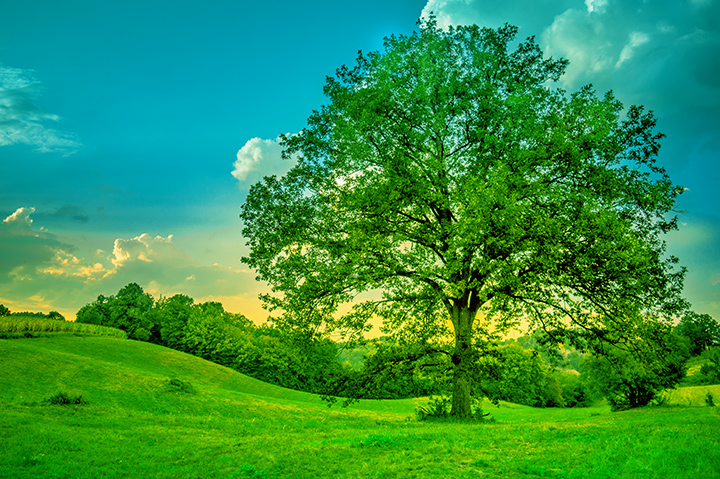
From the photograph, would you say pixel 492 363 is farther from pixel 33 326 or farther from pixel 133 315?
pixel 133 315

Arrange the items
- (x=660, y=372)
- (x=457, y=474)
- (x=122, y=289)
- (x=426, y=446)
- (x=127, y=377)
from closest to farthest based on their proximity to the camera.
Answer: (x=457, y=474) < (x=426, y=446) < (x=660, y=372) < (x=127, y=377) < (x=122, y=289)

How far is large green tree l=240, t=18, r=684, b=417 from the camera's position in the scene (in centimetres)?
1528

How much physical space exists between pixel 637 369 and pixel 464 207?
39.5 feet

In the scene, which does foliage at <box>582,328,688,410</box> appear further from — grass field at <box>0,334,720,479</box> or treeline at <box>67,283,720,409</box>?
grass field at <box>0,334,720,479</box>

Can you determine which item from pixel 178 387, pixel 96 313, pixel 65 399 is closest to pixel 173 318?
pixel 96 313

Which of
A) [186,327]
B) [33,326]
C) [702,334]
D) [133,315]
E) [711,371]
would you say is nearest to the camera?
[33,326]

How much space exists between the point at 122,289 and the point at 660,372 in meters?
97.9

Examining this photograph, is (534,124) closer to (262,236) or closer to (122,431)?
(262,236)

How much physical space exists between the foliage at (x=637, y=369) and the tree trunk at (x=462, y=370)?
5.66 m

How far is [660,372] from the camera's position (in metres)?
18.4

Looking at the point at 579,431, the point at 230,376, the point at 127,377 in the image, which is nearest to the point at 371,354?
the point at 579,431

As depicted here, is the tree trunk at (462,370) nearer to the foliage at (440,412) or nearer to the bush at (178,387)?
the foliage at (440,412)

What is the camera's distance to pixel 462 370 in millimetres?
17031

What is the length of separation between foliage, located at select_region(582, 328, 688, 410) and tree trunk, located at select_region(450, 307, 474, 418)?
5.66m
